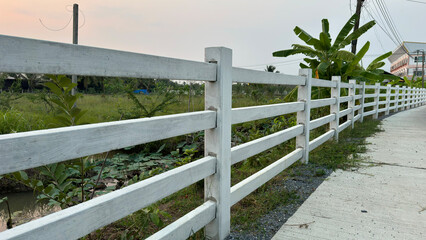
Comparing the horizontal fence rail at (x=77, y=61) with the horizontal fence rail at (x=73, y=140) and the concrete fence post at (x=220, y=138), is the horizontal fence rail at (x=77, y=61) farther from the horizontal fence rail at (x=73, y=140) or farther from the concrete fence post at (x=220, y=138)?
the concrete fence post at (x=220, y=138)

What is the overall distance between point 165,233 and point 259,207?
140 centimetres

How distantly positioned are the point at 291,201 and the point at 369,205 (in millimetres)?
787

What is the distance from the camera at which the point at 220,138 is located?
2496 mm

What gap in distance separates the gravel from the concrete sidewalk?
0.08m

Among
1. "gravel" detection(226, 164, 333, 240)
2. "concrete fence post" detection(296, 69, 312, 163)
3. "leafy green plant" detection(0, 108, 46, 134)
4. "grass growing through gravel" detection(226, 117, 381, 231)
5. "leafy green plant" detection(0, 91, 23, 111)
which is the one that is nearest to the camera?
"gravel" detection(226, 164, 333, 240)

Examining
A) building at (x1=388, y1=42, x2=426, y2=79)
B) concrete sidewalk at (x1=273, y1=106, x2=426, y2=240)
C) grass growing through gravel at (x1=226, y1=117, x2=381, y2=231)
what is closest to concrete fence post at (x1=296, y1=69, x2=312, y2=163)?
grass growing through gravel at (x1=226, y1=117, x2=381, y2=231)

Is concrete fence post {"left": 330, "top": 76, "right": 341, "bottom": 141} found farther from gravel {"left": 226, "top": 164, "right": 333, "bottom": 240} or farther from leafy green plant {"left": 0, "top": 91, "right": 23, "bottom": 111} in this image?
leafy green plant {"left": 0, "top": 91, "right": 23, "bottom": 111}

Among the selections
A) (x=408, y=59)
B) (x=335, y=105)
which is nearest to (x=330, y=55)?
(x=335, y=105)

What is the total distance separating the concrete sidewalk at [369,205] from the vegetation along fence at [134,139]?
625 mm

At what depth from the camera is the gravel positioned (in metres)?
2.73

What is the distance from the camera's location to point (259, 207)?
10.5 feet

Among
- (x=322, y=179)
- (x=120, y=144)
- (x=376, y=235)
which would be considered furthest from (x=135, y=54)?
(x=322, y=179)

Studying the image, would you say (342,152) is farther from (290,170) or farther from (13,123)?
(13,123)

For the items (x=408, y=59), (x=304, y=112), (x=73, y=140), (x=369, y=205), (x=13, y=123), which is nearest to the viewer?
(x=73, y=140)
